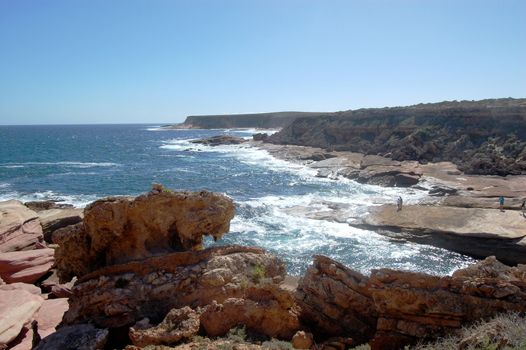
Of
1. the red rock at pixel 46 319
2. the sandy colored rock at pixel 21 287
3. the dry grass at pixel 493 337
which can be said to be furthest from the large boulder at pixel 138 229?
the dry grass at pixel 493 337

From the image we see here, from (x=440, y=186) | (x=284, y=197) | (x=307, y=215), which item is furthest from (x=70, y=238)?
(x=440, y=186)

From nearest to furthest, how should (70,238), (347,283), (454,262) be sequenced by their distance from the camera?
(347,283) → (70,238) → (454,262)

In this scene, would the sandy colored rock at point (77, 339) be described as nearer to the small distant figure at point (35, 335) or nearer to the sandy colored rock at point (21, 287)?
the small distant figure at point (35, 335)

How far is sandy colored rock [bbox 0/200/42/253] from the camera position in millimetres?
20453

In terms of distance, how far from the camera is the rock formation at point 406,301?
26.9 ft

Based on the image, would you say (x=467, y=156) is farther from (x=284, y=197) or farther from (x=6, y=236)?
(x=6, y=236)

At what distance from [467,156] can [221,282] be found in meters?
50.6

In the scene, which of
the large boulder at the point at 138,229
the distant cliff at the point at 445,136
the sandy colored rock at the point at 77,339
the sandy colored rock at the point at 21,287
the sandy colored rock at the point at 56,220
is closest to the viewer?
the sandy colored rock at the point at 77,339

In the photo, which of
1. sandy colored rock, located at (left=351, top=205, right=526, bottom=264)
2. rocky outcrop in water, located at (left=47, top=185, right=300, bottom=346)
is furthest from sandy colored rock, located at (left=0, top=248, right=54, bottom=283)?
sandy colored rock, located at (left=351, top=205, right=526, bottom=264)

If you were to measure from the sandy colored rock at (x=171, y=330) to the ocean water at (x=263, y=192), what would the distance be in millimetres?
12673

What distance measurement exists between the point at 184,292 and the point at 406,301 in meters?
5.55

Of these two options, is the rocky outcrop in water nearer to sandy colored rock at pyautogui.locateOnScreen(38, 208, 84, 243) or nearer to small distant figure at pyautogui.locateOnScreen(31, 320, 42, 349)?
small distant figure at pyautogui.locateOnScreen(31, 320, 42, 349)

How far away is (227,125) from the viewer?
601 feet

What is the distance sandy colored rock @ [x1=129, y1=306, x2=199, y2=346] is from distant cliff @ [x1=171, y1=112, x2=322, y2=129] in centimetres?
14395
